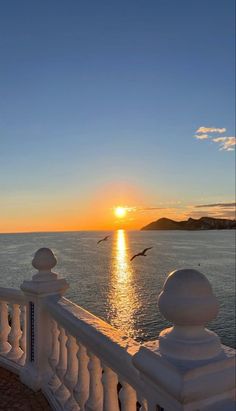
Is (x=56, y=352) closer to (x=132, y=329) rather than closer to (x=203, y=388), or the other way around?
(x=203, y=388)

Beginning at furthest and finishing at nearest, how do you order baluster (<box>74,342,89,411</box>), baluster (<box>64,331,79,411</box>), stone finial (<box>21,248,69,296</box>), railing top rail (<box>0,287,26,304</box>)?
railing top rail (<box>0,287,26,304</box>), stone finial (<box>21,248,69,296</box>), baluster (<box>64,331,79,411</box>), baluster (<box>74,342,89,411</box>)

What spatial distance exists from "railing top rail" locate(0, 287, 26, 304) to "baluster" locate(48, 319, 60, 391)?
76 cm

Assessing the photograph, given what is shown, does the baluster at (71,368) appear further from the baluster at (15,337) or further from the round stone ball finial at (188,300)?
the round stone ball finial at (188,300)

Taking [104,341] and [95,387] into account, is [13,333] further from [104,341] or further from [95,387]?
[104,341]

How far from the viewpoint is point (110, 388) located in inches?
112

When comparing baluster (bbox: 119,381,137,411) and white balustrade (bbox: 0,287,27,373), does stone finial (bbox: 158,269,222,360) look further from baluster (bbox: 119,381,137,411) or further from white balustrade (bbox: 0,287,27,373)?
white balustrade (bbox: 0,287,27,373)

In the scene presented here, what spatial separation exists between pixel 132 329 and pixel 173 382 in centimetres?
4028

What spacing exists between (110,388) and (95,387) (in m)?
0.35

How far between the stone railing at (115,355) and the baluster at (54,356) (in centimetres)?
1

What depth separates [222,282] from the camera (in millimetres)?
63594

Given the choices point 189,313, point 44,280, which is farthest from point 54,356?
point 189,313

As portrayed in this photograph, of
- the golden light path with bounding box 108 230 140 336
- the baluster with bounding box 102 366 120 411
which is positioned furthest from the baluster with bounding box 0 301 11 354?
the golden light path with bounding box 108 230 140 336

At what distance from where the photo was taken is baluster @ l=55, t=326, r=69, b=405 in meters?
4.03

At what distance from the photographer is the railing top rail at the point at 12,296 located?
16.8ft
